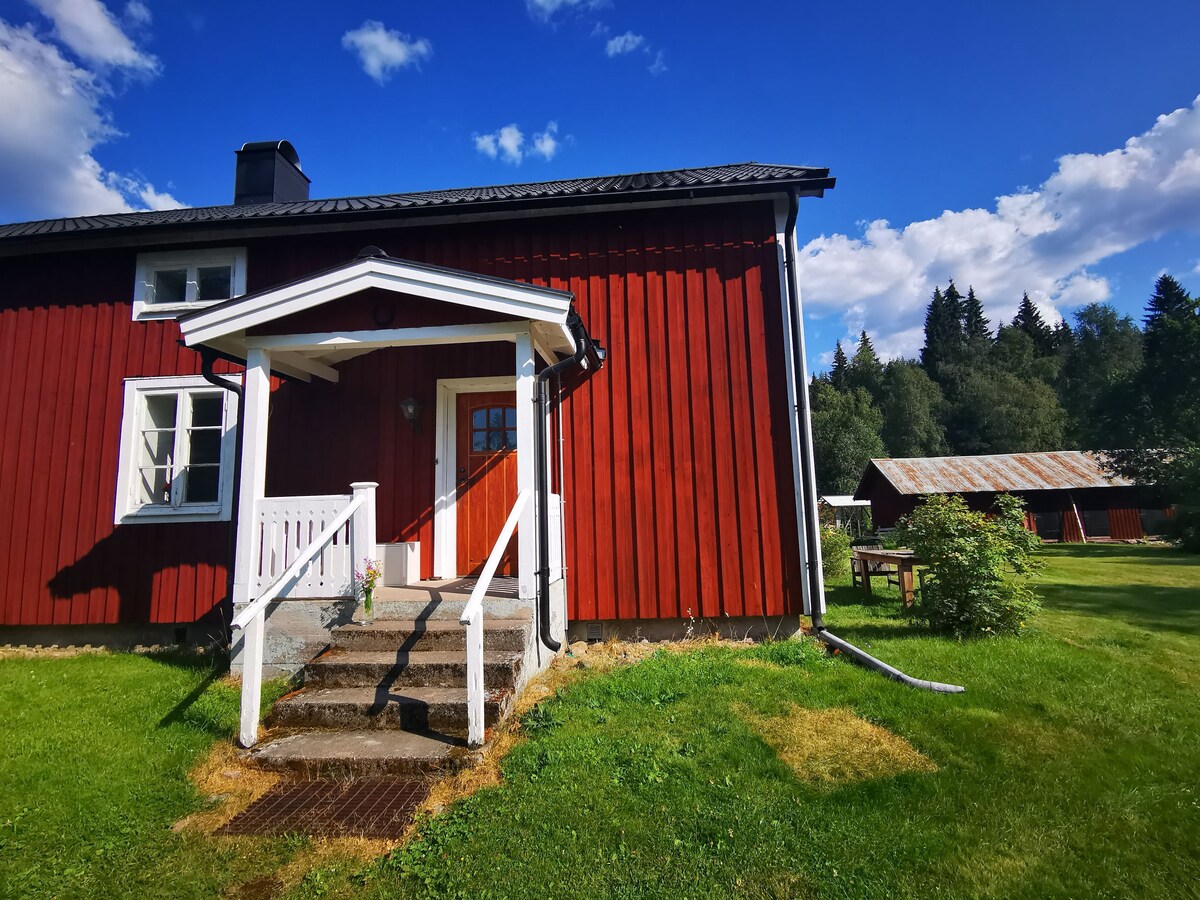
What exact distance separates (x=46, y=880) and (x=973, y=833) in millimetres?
3876

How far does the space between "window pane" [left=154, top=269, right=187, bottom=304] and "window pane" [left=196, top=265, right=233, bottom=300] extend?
19 cm

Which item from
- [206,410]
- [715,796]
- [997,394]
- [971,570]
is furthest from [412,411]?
[997,394]

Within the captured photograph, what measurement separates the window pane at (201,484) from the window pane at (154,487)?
0.24 metres

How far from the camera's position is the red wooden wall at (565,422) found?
19.6ft

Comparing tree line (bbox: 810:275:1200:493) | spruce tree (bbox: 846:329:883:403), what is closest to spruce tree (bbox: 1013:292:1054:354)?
tree line (bbox: 810:275:1200:493)

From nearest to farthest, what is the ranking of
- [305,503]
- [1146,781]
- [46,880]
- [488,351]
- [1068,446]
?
[46,880] → [1146,781] → [305,503] → [488,351] → [1068,446]

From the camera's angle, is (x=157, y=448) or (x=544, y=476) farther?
(x=157, y=448)

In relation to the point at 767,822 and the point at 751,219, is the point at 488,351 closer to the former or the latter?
the point at 751,219

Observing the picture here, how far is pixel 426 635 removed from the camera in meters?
4.57

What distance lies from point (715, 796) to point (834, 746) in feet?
2.93

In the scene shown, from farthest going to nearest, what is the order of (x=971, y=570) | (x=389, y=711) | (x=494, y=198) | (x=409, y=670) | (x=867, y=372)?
(x=867, y=372) → (x=494, y=198) → (x=971, y=570) → (x=409, y=670) → (x=389, y=711)

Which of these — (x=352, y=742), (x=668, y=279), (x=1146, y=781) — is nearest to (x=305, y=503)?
(x=352, y=742)

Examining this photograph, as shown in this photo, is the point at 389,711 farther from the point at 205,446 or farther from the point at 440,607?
the point at 205,446

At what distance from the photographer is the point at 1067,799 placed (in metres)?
2.82
